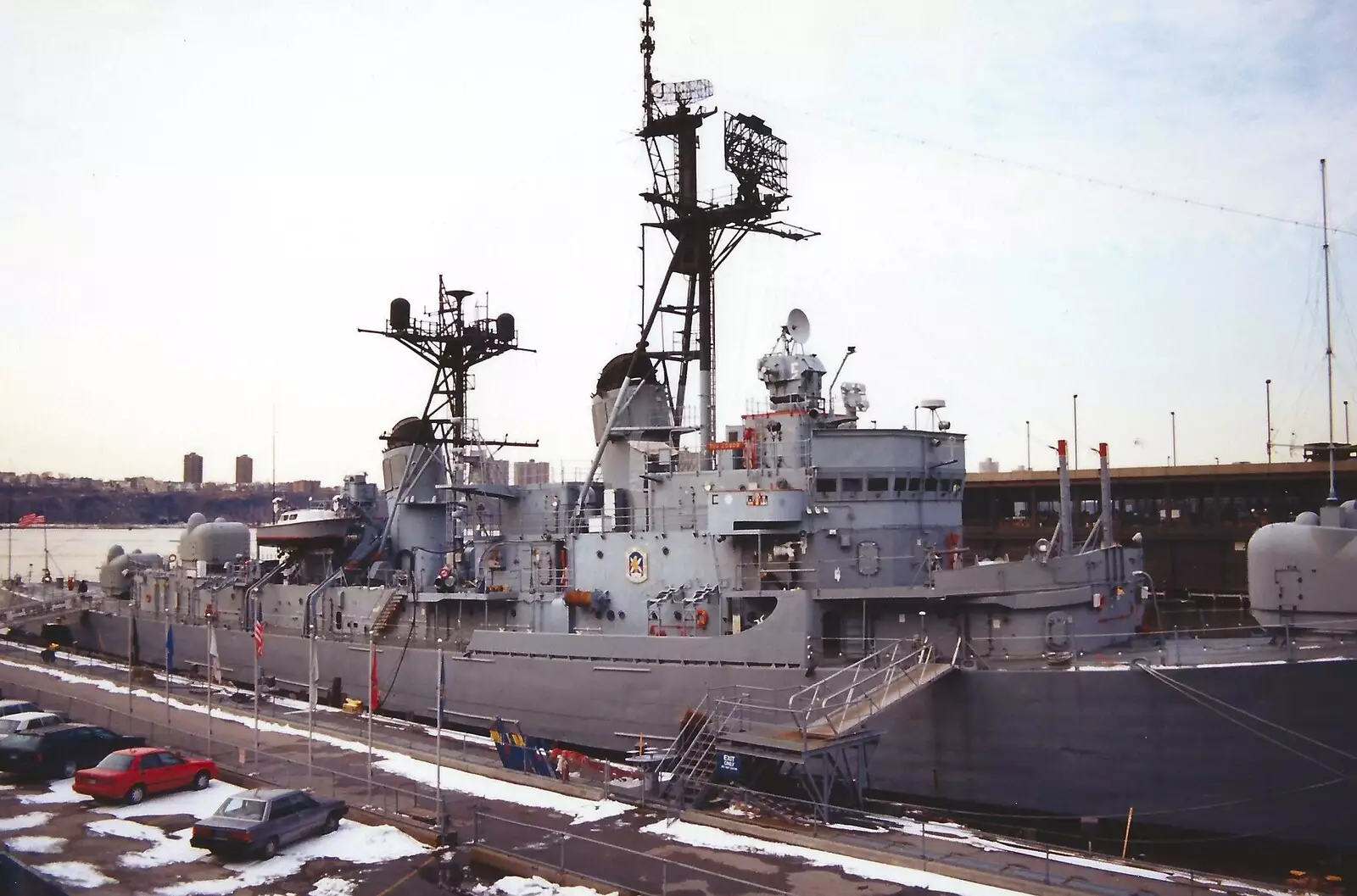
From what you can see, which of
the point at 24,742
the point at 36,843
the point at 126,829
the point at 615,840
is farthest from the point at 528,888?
the point at 24,742

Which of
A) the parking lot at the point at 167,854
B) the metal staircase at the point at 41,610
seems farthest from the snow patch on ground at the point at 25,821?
the metal staircase at the point at 41,610

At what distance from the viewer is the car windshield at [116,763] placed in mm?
15836

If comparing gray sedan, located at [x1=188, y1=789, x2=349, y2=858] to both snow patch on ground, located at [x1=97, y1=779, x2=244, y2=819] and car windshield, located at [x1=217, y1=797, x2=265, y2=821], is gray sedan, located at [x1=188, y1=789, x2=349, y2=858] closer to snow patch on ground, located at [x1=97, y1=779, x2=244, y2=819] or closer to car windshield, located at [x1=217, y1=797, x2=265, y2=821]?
car windshield, located at [x1=217, y1=797, x2=265, y2=821]

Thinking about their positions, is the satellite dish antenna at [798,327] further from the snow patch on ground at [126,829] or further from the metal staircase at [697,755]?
the snow patch on ground at [126,829]

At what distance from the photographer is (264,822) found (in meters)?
13.0

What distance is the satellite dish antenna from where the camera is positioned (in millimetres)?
21547

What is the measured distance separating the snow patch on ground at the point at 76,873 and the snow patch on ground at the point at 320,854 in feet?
3.15

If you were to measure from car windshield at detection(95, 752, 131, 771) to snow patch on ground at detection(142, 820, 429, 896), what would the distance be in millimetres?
4097

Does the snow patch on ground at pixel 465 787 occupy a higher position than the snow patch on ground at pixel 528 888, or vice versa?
the snow patch on ground at pixel 528 888

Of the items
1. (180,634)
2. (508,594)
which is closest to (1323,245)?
(508,594)

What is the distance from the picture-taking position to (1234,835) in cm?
1455

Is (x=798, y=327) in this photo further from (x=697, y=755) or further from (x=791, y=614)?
(x=697, y=755)

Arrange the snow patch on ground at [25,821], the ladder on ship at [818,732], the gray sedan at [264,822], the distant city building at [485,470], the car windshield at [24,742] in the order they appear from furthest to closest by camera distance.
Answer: the distant city building at [485,470], the car windshield at [24,742], the ladder on ship at [818,732], the snow patch on ground at [25,821], the gray sedan at [264,822]

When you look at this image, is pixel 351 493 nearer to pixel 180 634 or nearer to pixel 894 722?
pixel 180 634
